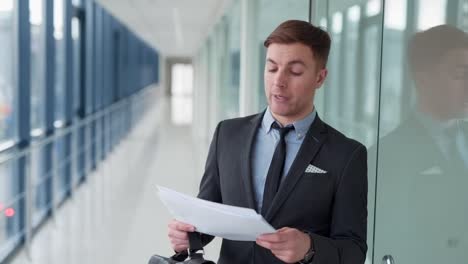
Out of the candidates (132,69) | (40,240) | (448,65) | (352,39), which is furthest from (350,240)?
(132,69)

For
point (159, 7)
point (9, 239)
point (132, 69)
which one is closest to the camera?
point (9, 239)

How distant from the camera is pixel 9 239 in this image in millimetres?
2404

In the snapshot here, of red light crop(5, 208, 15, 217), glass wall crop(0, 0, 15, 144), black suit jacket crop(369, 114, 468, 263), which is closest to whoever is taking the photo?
black suit jacket crop(369, 114, 468, 263)

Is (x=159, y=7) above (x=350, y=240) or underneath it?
above

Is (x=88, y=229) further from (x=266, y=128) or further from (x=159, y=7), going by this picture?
(x=266, y=128)

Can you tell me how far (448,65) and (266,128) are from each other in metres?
0.22

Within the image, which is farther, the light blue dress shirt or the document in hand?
the light blue dress shirt

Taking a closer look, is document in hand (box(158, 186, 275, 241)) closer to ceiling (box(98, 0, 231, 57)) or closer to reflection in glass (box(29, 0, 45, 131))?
reflection in glass (box(29, 0, 45, 131))

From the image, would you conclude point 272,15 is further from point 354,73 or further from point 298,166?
point 298,166

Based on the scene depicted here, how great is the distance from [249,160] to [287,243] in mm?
132

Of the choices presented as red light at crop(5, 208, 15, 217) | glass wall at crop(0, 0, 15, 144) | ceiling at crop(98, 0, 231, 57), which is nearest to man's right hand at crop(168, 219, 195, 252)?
red light at crop(5, 208, 15, 217)

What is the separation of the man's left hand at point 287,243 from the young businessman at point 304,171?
2 cm

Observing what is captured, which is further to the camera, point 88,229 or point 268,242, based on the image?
point 88,229

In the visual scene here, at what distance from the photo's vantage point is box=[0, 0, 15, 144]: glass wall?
2.65 meters
